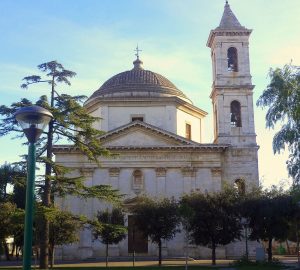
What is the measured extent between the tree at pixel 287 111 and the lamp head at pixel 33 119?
11957 mm

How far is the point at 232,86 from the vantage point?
1575 inches

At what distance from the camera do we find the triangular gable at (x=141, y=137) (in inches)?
1531

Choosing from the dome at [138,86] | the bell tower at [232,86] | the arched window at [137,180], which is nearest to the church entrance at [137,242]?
the arched window at [137,180]

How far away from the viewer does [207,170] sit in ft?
127

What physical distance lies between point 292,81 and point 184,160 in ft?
66.8

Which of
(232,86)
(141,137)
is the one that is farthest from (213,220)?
(232,86)

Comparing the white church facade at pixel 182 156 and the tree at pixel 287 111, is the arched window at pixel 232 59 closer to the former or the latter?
the white church facade at pixel 182 156

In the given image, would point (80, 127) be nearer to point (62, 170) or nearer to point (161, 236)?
point (62, 170)

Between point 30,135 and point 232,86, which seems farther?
point 232,86

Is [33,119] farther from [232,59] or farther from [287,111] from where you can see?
[232,59]

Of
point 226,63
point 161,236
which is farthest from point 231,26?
point 161,236

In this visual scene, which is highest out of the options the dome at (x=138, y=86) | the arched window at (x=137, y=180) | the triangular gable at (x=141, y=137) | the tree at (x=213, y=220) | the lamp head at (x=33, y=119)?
the dome at (x=138, y=86)

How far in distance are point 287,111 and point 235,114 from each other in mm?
21712

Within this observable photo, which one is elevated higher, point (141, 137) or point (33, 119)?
point (141, 137)
